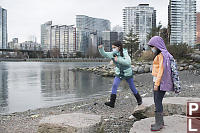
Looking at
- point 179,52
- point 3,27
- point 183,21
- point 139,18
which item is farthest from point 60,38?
point 179,52

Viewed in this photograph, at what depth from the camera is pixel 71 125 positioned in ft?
12.0

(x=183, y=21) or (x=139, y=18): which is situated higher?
(x=139, y=18)

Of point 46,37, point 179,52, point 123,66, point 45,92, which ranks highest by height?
point 46,37

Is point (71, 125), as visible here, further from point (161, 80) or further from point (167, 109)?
point (167, 109)

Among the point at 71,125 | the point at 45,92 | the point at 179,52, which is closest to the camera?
the point at 71,125

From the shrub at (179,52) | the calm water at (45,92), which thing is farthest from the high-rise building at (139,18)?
the calm water at (45,92)

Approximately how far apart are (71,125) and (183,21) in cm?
6387

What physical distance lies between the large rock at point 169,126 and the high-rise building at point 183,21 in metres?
54.3

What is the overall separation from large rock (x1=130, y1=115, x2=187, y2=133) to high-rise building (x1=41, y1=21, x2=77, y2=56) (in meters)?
161

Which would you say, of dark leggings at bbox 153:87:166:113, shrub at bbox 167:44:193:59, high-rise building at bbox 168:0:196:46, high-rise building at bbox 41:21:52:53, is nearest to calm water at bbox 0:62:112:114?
dark leggings at bbox 153:87:166:113

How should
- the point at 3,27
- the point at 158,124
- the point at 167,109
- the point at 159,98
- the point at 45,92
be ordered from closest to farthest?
the point at 158,124 → the point at 159,98 → the point at 167,109 → the point at 45,92 → the point at 3,27

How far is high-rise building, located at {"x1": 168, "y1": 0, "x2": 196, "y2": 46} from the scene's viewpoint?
5684 centimetres

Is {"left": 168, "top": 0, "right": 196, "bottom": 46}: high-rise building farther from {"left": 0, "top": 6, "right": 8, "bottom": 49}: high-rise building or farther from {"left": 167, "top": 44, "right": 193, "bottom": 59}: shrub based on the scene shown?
{"left": 0, "top": 6, "right": 8, "bottom": 49}: high-rise building

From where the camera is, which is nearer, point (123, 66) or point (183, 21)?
point (123, 66)
